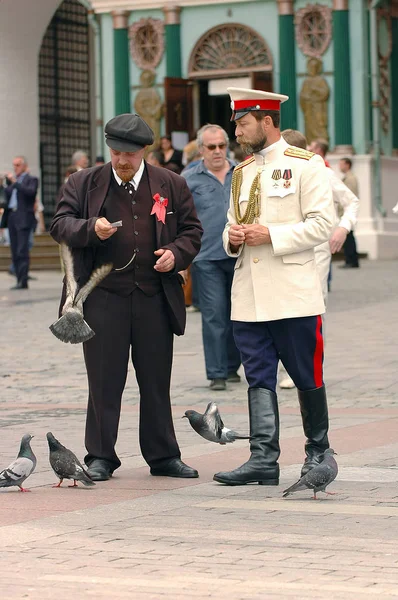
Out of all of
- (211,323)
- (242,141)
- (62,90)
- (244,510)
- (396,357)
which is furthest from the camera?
(62,90)

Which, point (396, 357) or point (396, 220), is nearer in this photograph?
point (396, 357)

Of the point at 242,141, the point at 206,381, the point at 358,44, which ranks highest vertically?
the point at 358,44

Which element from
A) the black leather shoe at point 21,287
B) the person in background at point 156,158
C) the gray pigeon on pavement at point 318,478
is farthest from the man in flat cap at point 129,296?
the black leather shoe at point 21,287

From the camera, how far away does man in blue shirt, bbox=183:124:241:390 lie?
36.5 ft

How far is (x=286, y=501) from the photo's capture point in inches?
263

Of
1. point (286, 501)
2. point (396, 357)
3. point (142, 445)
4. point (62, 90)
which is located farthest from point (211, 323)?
point (62, 90)

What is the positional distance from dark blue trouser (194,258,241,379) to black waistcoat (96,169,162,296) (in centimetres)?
365

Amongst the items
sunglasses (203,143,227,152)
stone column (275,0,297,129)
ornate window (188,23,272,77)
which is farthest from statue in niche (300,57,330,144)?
sunglasses (203,143,227,152)

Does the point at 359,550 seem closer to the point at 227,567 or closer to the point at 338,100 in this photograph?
the point at 227,567

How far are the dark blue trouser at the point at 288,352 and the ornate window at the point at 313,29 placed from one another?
21.1 meters

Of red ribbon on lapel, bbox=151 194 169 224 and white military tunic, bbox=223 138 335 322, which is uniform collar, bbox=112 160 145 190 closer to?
red ribbon on lapel, bbox=151 194 169 224

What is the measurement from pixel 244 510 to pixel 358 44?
72.1 feet

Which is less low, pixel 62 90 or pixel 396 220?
pixel 62 90

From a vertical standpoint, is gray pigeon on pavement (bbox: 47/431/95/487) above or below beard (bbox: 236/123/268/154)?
below
